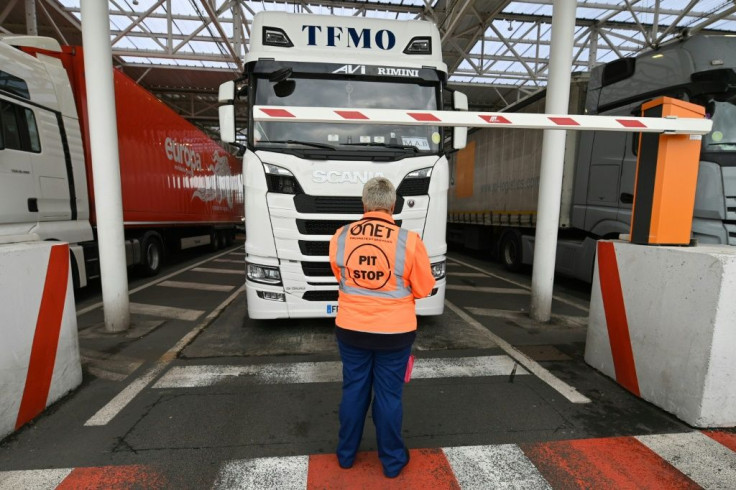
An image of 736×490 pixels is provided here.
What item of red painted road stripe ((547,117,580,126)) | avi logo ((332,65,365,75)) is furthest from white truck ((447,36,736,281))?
avi logo ((332,65,365,75))

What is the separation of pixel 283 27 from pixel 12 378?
14.7 ft

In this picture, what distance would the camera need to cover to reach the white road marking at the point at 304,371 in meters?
3.62

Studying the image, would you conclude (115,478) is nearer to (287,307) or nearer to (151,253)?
(287,307)

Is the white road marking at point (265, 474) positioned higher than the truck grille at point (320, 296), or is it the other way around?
the truck grille at point (320, 296)

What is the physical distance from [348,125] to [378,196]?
8.17 ft

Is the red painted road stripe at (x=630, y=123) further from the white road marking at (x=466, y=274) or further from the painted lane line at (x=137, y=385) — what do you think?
the white road marking at (x=466, y=274)

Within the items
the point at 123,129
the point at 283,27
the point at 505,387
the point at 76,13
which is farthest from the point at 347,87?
the point at 76,13

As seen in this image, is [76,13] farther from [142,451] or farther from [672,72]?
[672,72]

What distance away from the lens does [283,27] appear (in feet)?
15.8

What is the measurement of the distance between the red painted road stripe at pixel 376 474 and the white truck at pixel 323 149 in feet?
6.90

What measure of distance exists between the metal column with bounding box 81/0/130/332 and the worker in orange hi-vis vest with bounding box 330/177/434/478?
3.76 m

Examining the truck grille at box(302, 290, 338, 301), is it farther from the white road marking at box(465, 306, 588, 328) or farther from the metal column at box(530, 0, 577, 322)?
the metal column at box(530, 0, 577, 322)

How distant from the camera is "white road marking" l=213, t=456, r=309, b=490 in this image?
7.45 feet

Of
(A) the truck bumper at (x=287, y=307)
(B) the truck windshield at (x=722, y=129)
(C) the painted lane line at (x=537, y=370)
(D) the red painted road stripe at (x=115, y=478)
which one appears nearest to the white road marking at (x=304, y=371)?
(C) the painted lane line at (x=537, y=370)
